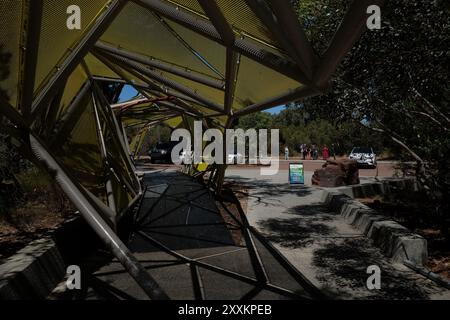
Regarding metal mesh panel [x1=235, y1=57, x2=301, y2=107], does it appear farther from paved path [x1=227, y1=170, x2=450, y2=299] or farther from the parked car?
the parked car

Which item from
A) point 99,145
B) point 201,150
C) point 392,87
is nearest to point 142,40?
point 99,145

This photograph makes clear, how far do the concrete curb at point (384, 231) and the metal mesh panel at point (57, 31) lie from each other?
619cm

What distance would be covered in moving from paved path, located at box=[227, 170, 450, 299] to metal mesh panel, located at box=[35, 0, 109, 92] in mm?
5154

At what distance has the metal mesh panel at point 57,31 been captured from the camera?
4.83m

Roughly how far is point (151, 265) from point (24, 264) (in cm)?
234

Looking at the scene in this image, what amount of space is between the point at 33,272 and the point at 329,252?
5287mm

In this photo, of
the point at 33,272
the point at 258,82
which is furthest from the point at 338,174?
the point at 33,272

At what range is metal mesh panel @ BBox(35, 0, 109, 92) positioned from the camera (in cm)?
483

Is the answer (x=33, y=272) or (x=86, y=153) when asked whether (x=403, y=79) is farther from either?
(x=86, y=153)

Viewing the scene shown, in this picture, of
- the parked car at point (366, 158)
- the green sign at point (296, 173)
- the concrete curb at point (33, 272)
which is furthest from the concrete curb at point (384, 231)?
the parked car at point (366, 158)

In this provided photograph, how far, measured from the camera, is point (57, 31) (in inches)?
203

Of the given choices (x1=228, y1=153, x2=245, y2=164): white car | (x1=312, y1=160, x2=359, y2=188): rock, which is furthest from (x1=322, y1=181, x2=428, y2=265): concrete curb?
(x1=228, y1=153, x2=245, y2=164): white car

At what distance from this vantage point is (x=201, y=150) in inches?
787

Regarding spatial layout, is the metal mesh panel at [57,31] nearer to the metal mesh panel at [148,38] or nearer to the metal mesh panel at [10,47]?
the metal mesh panel at [10,47]
